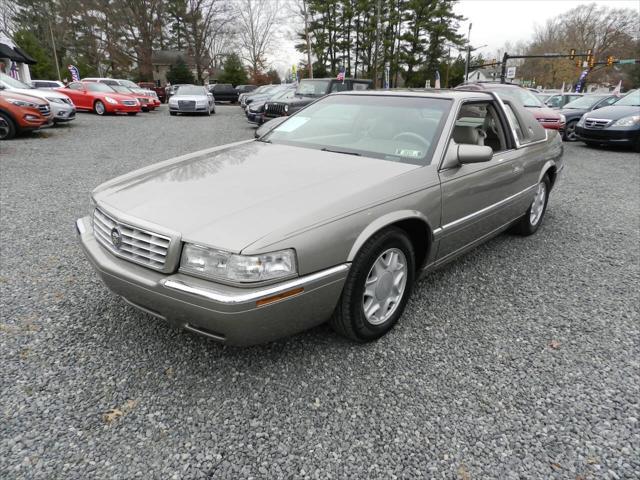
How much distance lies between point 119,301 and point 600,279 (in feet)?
12.9

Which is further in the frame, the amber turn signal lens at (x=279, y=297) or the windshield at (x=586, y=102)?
the windshield at (x=586, y=102)

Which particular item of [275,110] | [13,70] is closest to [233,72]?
[13,70]

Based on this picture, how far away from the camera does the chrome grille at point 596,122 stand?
10.9 m

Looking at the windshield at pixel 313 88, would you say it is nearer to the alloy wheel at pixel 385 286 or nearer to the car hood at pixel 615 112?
the car hood at pixel 615 112

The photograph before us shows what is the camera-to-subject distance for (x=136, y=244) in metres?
2.19

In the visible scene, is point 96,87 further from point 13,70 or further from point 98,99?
point 13,70

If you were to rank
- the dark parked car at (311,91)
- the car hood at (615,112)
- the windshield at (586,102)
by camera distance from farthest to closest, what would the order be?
the windshield at (586,102) → the dark parked car at (311,91) → the car hood at (615,112)

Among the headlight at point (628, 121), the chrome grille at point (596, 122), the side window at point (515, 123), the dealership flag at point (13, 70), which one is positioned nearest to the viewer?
the side window at point (515, 123)

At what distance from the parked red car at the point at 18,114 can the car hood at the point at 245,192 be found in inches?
380

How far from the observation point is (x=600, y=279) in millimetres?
3668

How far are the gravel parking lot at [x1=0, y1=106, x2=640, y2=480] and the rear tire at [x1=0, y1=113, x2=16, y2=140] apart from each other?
27.6ft

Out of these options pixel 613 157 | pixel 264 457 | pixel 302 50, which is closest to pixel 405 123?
pixel 264 457

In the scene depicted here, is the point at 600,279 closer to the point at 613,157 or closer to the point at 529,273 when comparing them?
the point at 529,273

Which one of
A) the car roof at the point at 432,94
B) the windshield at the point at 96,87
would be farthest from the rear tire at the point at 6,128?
the car roof at the point at 432,94
